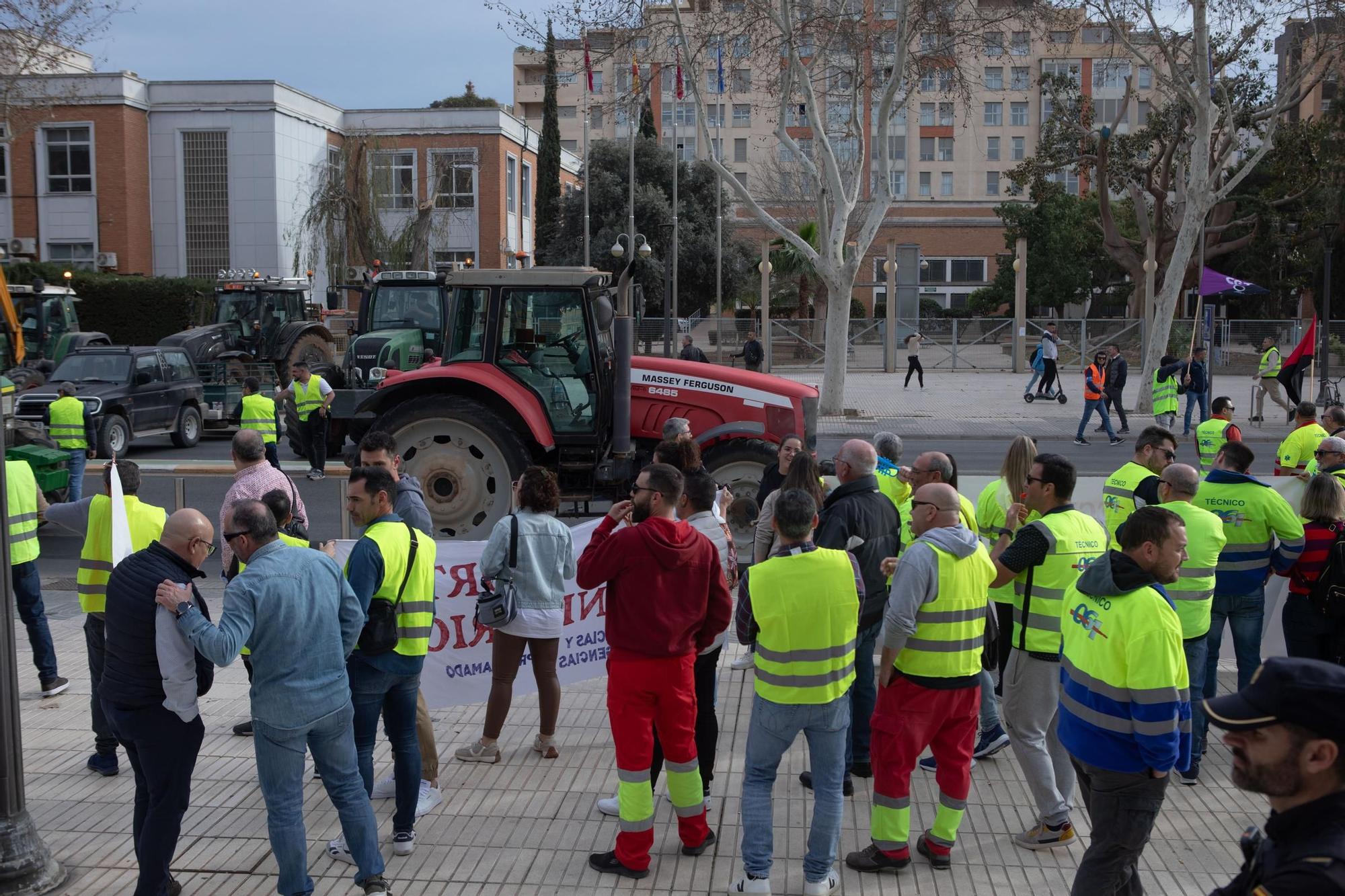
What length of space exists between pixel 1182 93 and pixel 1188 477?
20.7 m

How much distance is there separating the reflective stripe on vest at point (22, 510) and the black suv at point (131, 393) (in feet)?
39.5

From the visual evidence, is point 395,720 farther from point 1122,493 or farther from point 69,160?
point 69,160

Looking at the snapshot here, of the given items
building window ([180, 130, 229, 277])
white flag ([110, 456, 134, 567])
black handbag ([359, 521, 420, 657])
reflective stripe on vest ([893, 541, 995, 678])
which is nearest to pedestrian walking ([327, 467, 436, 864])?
black handbag ([359, 521, 420, 657])

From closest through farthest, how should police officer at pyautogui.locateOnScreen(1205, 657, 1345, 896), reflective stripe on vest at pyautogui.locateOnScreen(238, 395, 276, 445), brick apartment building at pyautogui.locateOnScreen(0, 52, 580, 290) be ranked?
police officer at pyautogui.locateOnScreen(1205, 657, 1345, 896)
reflective stripe on vest at pyautogui.locateOnScreen(238, 395, 276, 445)
brick apartment building at pyautogui.locateOnScreen(0, 52, 580, 290)

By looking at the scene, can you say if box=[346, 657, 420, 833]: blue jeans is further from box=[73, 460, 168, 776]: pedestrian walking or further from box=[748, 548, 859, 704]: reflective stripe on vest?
box=[73, 460, 168, 776]: pedestrian walking

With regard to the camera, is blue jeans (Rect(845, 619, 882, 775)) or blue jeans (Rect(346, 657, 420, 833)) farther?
blue jeans (Rect(845, 619, 882, 775))

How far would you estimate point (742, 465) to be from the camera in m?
11.1

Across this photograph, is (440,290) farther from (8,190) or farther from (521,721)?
(8,190)

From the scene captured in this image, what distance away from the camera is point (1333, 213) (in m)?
41.2

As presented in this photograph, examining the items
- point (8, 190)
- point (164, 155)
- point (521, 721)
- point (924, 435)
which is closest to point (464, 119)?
point (164, 155)

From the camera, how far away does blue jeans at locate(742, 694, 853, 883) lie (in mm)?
4844

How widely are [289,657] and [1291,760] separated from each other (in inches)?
136

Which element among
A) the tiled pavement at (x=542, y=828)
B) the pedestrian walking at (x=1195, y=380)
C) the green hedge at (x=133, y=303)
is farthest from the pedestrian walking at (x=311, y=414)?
the green hedge at (x=133, y=303)

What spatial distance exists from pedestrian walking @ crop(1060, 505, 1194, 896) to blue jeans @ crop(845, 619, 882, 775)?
68.4 inches
